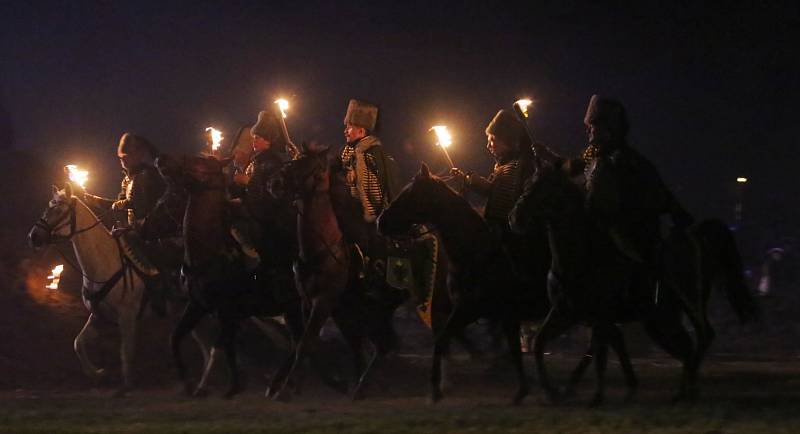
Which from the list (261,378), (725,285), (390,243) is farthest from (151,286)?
(725,285)

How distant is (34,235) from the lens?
12641 mm

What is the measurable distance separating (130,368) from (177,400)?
1236 mm

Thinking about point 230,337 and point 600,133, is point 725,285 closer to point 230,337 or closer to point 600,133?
point 600,133

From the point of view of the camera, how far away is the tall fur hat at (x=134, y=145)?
516 inches

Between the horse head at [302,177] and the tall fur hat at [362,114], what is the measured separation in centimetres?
86

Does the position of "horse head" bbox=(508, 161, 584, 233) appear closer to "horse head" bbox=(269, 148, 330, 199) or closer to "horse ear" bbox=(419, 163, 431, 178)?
"horse ear" bbox=(419, 163, 431, 178)

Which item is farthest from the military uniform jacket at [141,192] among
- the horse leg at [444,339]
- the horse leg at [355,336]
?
the horse leg at [444,339]

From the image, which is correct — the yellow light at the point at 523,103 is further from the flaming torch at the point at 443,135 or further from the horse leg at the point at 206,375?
the horse leg at the point at 206,375

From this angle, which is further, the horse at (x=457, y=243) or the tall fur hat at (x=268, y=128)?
the tall fur hat at (x=268, y=128)

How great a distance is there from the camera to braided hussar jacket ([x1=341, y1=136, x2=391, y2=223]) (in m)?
11.9

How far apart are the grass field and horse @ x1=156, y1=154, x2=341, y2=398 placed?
2.59ft

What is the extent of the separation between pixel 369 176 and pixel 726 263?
3.85m

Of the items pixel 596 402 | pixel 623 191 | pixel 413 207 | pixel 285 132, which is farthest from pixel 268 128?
pixel 596 402

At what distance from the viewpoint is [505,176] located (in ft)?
36.1
